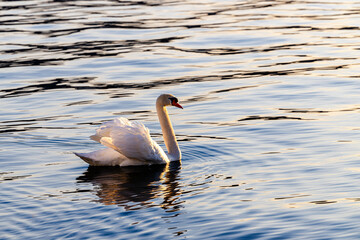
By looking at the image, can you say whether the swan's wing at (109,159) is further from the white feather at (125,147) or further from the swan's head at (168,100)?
the swan's head at (168,100)

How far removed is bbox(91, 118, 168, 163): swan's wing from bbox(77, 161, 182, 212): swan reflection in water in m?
0.27

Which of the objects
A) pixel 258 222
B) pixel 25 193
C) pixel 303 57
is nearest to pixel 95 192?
pixel 25 193

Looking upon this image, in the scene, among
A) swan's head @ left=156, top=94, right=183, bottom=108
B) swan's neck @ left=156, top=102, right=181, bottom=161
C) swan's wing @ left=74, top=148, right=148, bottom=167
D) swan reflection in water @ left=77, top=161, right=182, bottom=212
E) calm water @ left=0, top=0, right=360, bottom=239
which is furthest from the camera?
swan's head @ left=156, top=94, right=183, bottom=108

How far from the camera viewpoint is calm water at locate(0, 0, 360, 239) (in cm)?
1186

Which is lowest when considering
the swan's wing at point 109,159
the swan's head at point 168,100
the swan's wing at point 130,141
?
the swan's wing at point 109,159

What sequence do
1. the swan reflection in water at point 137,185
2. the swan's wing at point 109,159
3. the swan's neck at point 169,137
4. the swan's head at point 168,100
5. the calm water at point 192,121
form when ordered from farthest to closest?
the swan's head at point 168,100, the swan's neck at point 169,137, the swan's wing at point 109,159, the swan reflection in water at point 137,185, the calm water at point 192,121

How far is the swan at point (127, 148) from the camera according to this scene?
1514cm

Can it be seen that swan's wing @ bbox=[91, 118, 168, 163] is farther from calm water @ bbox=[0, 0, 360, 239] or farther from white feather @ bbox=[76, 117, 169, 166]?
calm water @ bbox=[0, 0, 360, 239]

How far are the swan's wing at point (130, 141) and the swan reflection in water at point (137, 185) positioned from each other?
267 mm

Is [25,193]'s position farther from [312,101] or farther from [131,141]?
[312,101]

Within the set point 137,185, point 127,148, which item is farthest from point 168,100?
point 137,185

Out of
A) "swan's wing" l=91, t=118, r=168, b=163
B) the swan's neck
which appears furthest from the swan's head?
"swan's wing" l=91, t=118, r=168, b=163

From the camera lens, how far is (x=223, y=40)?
30203 millimetres

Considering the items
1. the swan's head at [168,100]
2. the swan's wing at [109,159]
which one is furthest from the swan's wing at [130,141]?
the swan's head at [168,100]
